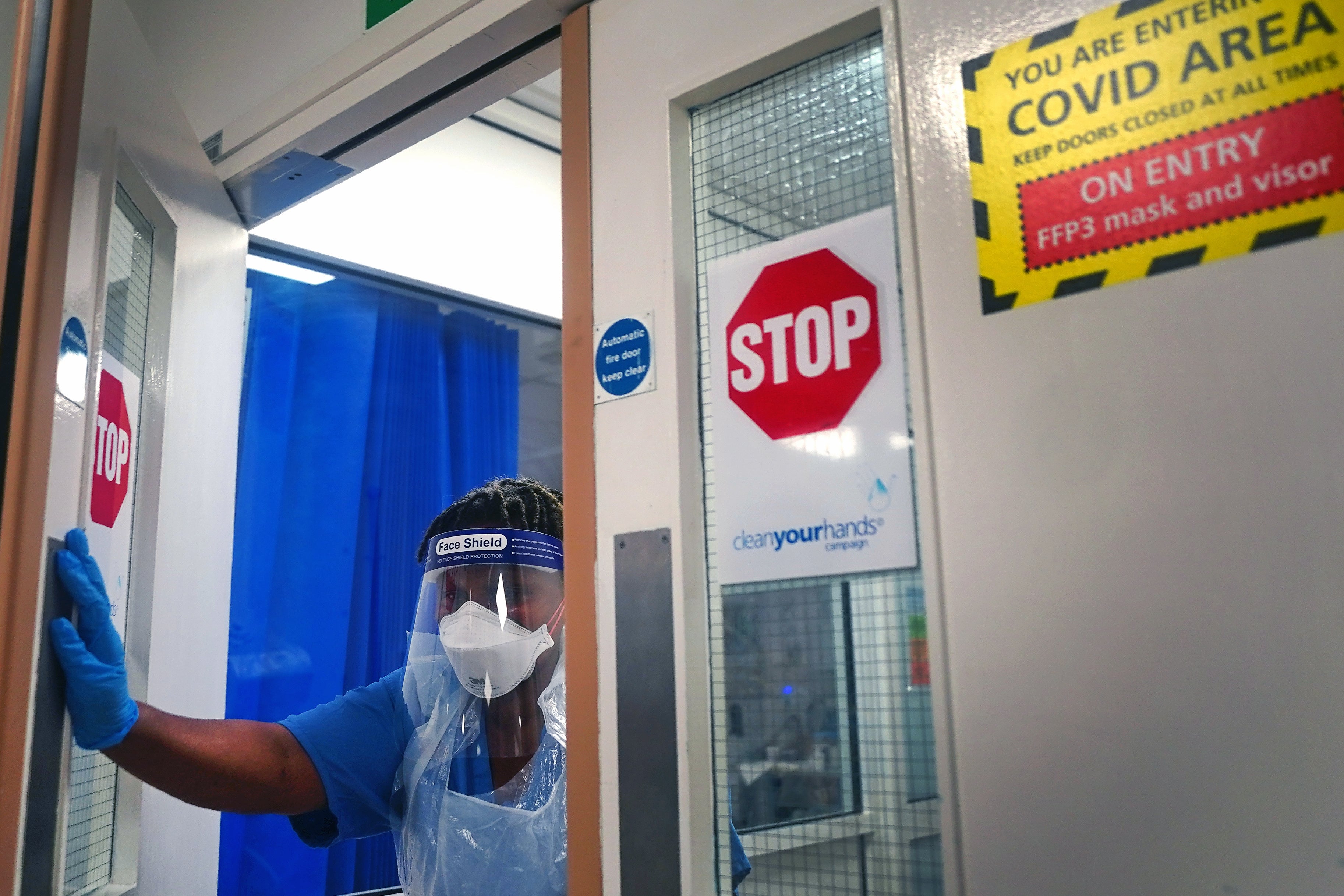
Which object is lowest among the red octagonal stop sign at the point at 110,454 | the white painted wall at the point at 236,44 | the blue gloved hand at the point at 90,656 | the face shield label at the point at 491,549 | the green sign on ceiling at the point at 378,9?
the blue gloved hand at the point at 90,656

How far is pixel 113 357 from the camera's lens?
1492mm

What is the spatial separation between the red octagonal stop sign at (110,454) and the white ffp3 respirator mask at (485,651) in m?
0.62

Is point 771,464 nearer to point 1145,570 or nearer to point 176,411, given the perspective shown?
point 1145,570

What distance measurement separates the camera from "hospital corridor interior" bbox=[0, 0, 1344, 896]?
836 mm

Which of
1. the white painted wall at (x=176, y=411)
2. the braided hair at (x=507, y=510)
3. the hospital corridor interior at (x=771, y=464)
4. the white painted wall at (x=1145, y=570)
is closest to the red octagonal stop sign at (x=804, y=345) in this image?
the hospital corridor interior at (x=771, y=464)

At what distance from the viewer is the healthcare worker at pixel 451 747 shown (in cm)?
181

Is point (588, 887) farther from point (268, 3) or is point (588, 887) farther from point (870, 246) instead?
point (268, 3)

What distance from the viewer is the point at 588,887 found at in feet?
4.00

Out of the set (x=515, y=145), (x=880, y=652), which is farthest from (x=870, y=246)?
(x=515, y=145)

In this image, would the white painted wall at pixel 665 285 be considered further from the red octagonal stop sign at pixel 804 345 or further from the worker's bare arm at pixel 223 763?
the worker's bare arm at pixel 223 763

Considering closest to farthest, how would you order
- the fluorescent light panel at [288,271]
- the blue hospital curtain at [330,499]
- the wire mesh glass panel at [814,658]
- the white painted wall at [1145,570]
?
the white painted wall at [1145,570]
the wire mesh glass panel at [814,658]
the blue hospital curtain at [330,499]
the fluorescent light panel at [288,271]

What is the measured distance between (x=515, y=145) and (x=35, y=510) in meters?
2.23

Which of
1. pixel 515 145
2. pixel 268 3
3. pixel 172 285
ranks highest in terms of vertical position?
pixel 515 145

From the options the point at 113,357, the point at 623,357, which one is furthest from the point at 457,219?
the point at 623,357
